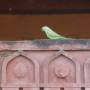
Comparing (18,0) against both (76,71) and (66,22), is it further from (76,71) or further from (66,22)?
(76,71)

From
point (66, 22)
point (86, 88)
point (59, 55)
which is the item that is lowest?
point (86, 88)

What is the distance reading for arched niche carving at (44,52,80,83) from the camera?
3869mm

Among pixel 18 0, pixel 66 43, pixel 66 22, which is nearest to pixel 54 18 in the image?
pixel 66 22

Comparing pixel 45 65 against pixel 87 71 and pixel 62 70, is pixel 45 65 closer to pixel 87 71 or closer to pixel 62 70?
pixel 62 70

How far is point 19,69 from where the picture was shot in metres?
3.88

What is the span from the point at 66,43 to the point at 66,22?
120 inches

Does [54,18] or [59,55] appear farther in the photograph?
[54,18]

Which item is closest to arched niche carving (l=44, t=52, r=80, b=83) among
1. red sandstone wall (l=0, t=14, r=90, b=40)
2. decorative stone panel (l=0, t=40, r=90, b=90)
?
decorative stone panel (l=0, t=40, r=90, b=90)

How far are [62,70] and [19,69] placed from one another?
0.36 meters

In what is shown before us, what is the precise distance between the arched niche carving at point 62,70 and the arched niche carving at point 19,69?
0.10 meters

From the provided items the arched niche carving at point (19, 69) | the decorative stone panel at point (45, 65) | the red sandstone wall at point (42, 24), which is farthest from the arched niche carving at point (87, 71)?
the red sandstone wall at point (42, 24)

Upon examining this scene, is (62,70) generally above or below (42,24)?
below

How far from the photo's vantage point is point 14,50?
12.8 feet

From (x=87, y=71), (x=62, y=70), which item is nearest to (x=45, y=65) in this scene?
(x=62, y=70)
